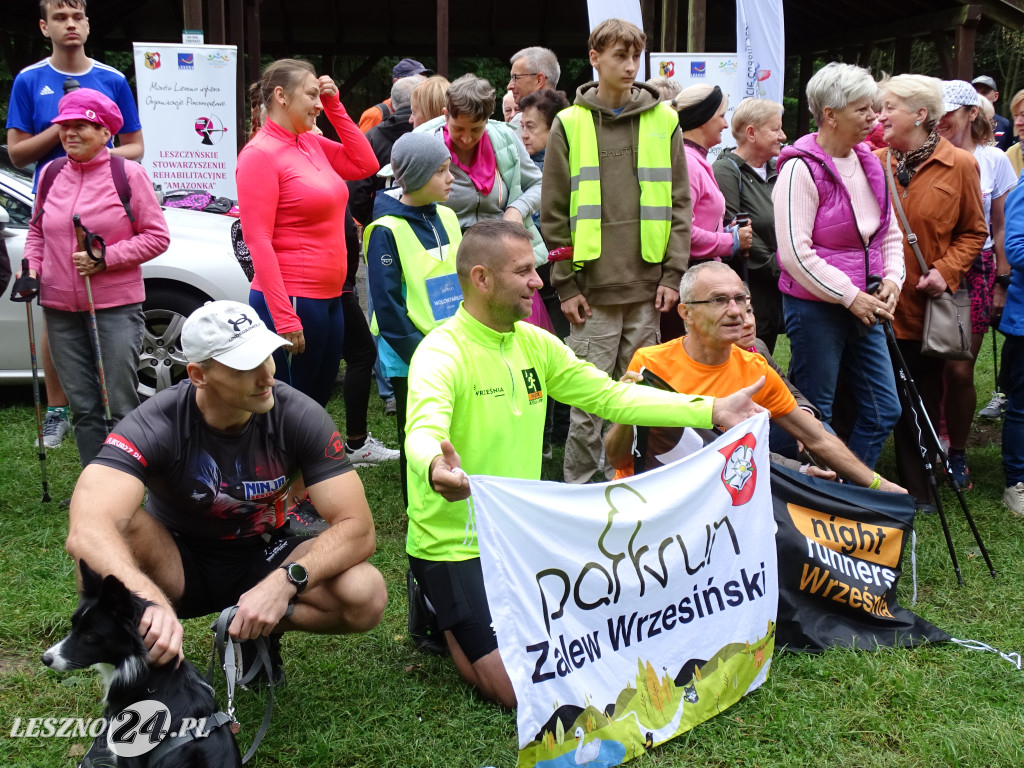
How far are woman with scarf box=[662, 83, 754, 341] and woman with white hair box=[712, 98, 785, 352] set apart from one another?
0.10m

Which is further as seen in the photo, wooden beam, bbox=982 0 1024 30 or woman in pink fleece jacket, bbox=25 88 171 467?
wooden beam, bbox=982 0 1024 30

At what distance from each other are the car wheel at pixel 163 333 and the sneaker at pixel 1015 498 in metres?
5.36

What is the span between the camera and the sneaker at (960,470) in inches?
233

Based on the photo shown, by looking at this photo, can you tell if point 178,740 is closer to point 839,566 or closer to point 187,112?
point 839,566

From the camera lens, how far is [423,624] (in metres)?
Result: 3.83

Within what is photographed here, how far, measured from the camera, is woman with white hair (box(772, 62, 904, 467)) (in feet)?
16.0

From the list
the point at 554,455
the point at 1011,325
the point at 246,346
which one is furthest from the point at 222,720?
the point at 1011,325

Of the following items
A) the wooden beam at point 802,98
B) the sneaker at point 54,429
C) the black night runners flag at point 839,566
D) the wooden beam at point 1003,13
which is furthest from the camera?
the wooden beam at point 802,98

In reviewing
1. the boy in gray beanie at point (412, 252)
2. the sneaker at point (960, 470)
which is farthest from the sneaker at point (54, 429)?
the sneaker at point (960, 470)

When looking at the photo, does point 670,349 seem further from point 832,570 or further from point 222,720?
point 222,720

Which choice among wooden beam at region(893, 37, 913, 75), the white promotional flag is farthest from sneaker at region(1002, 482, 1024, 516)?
wooden beam at region(893, 37, 913, 75)

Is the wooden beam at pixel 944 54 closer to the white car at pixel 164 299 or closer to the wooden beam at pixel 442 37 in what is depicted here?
the wooden beam at pixel 442 37

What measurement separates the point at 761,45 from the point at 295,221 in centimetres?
783

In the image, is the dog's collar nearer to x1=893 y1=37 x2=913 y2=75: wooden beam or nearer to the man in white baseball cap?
the man in white baseball cap
